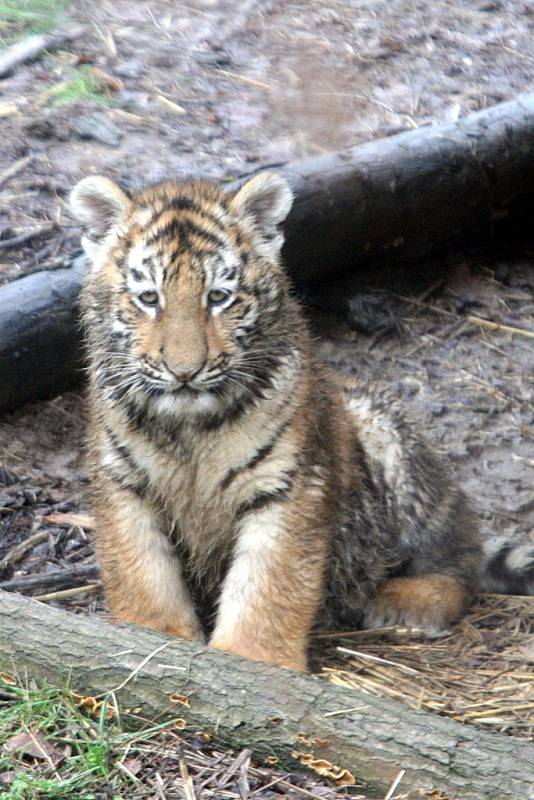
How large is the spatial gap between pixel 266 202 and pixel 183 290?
0.75 metres

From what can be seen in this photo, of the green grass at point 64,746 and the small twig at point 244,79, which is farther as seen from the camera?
the small twig at point 244,79

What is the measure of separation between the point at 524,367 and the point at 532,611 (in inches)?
107

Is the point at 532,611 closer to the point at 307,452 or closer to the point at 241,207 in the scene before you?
the point at 307,452

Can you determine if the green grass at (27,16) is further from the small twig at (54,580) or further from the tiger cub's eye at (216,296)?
the tiger cub's eye at (216,296)

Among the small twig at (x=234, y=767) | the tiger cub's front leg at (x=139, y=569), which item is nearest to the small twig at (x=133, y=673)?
the small twig at (x=234, y=767)

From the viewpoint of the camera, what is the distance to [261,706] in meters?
4.18

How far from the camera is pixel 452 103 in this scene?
9797mm

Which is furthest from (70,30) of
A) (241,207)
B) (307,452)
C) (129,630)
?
(129,630)

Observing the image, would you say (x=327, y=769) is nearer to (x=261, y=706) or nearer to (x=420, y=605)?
(x=261, y=706)

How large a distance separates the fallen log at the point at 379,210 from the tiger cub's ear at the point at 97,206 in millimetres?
1541

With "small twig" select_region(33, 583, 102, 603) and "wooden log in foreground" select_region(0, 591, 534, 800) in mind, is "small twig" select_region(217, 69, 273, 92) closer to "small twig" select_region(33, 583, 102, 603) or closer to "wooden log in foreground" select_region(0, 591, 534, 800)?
"small twig" select_region(33, 583, 102, 603)

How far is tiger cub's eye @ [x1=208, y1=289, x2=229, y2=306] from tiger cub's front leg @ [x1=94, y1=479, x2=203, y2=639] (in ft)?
2.98

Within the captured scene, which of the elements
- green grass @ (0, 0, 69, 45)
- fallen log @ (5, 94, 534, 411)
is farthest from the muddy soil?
fallen log @ (5, 94, 534, 411)

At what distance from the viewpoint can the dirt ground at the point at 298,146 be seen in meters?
7.06
